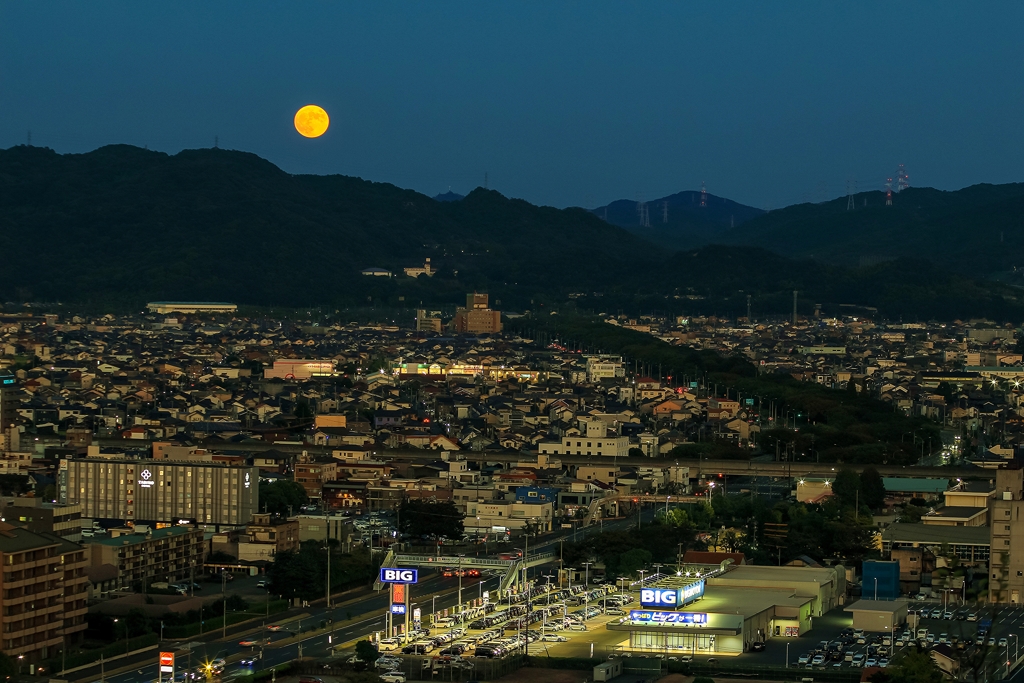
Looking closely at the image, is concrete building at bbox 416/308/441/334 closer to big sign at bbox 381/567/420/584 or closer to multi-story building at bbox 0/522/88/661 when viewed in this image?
big sign at bbox 381/567/420/584

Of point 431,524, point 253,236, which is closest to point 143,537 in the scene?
point 431,524

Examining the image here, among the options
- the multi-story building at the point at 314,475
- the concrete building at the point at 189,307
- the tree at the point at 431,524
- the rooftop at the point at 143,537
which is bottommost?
the tree at the point at 431,524

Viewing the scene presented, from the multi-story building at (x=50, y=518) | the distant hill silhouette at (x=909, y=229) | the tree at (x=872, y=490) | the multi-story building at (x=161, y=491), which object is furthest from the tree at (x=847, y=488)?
the distant hill silhouette at (x=909, y=229)

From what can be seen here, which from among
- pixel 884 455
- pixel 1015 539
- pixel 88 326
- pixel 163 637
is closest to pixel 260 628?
pixel 163 637

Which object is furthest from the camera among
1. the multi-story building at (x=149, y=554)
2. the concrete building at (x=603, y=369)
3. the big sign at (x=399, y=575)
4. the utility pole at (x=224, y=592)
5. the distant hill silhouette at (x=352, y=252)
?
the distant hill silhouette at (x=352, y=252)

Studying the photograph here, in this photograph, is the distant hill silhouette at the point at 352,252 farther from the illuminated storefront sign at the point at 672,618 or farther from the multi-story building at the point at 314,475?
the illuminated storefront sign at the point at 672,618
